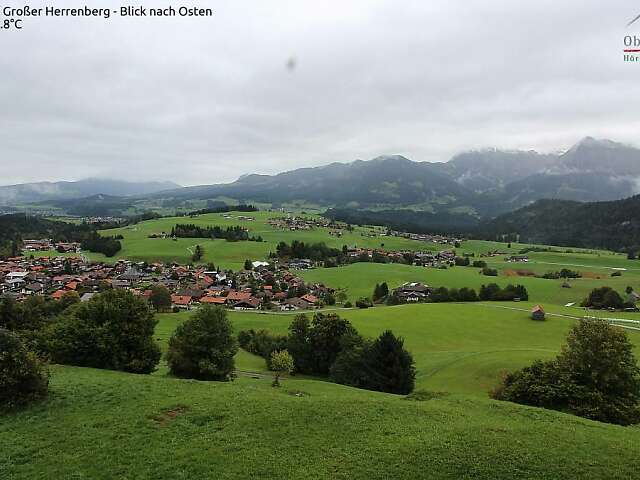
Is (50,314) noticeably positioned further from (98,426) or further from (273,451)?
(273,451)

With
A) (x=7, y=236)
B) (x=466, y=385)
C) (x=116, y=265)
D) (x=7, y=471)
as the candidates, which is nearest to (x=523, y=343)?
(x=466, y=385)

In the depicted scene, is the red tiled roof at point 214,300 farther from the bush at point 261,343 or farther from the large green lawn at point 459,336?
the bush at point 261,343

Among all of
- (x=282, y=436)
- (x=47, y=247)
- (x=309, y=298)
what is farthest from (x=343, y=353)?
(x=47, y=247)

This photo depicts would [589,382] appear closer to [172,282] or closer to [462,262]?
[172,282]

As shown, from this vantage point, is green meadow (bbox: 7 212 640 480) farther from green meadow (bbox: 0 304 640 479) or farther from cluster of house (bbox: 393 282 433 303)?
cluster of house (bbox: 393 282 433 303)

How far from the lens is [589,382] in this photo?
27.5 metres

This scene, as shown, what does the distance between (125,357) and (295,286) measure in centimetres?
7776

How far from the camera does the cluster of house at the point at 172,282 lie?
98.0 metres

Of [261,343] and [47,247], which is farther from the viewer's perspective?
[47,247]

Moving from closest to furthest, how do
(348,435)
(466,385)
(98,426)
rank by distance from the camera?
(348,435)
(98,426)
(466,385)

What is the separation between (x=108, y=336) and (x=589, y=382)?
34.0 meters

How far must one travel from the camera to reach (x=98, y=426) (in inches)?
778

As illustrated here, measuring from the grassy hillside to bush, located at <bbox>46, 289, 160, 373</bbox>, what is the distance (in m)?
9.00

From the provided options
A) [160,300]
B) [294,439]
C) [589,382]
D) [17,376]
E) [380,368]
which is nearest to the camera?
[294,439]
